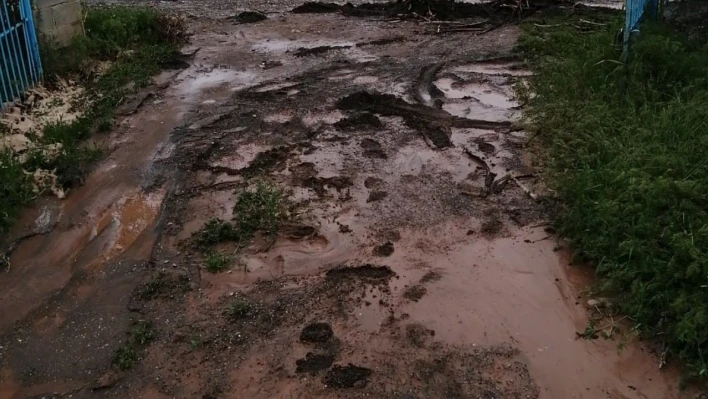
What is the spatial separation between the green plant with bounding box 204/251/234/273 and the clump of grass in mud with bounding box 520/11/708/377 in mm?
2476

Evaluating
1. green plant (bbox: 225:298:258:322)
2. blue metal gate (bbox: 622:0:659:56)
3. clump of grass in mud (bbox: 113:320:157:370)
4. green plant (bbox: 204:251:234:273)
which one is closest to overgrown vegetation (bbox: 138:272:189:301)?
green plant (bbox: 204:251:234:273)

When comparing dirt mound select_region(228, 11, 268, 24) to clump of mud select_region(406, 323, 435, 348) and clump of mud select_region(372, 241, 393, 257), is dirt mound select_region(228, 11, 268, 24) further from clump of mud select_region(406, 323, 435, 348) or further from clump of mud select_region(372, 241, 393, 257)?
clump of mud select_region(406, 323, 435, 348)

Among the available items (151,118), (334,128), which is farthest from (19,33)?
(334,128)

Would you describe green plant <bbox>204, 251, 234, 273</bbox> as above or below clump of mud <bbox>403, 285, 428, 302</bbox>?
above

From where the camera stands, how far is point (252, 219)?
5109 millimetres

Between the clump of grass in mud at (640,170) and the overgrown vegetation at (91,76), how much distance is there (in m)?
4.35

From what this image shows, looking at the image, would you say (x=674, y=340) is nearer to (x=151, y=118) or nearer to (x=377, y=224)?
(x=377, y=224)

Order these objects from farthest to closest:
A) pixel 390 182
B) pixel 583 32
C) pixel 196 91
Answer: pixel 583 32
pixel 196 91
pixel 390 182

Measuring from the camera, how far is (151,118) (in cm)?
731

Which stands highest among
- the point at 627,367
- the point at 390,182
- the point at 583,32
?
the point at 583,32

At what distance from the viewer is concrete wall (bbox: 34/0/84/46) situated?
8.11 metres

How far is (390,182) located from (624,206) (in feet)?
6.48

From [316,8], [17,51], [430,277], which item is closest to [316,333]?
[430,277]

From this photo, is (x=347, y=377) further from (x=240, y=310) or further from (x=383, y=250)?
(x=383, y=250)
